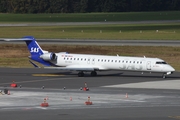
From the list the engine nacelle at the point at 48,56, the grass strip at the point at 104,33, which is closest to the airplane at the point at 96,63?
the engine nacelle at the point at 48,56

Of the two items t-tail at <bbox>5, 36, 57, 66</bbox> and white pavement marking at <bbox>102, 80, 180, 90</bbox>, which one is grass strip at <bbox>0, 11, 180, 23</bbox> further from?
white pavement marking at <bbox>102, 80, 180, 90</bbox>

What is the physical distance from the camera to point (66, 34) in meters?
112

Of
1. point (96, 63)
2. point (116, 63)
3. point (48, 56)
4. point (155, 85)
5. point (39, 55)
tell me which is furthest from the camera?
point (39, 55)

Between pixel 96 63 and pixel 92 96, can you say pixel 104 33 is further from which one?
pixel 92 96

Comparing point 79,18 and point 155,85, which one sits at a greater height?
point 79,18

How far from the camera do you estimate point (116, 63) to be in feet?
187

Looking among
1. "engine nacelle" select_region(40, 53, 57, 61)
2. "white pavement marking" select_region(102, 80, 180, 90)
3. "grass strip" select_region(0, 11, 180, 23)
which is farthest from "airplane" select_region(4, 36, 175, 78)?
"grass strip" select_region(0, 11, 180, 23)

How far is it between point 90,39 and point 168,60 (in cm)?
3006

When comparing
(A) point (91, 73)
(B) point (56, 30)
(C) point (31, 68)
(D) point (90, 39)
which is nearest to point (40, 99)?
(A) point (91, 73)

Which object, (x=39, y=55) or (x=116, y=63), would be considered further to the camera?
(x=39, y=55)

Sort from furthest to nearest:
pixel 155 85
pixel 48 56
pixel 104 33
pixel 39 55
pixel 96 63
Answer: pixel 104 33
pixel 39 55
pixel 48 56
pixel 96 63
pixel 155 85

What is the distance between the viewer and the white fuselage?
55844mm

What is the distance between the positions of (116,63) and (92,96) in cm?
1545

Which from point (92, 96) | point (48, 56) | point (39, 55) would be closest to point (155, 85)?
point (92, 96)
